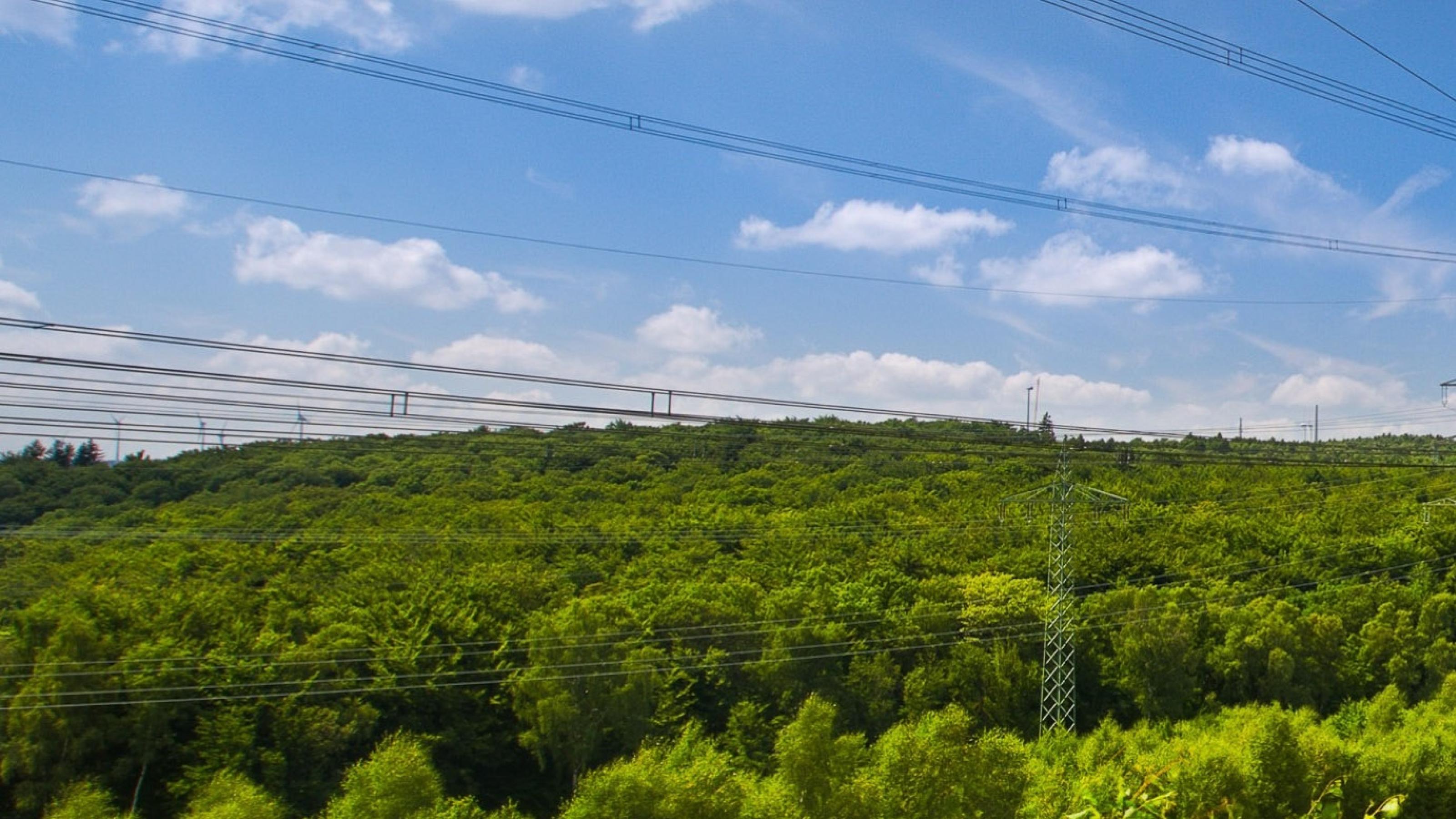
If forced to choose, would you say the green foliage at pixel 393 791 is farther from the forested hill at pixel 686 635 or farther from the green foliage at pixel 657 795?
the green foliage at pixel 657 795

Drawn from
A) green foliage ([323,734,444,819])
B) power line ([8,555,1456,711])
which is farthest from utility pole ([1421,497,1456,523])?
green foliage ([323,734,444,819])

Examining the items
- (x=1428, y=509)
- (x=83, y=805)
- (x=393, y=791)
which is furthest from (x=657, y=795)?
(x=1428, y=509)

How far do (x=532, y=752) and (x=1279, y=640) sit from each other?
2546 cm

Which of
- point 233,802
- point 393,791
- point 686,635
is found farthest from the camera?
point 686,635

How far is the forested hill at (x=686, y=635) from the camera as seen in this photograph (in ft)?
65.3

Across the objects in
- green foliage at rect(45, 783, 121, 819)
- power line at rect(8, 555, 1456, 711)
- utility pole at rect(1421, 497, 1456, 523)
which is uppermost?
utility pole at rect(1421, 497, 1456, 523)

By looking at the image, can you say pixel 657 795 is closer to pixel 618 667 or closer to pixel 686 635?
pixel 618 667

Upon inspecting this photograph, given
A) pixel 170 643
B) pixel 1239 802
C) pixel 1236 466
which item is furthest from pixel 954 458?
A: pixel 170 643

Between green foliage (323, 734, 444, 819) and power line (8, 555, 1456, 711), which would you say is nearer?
green foliage (323, 734, 444, 819)

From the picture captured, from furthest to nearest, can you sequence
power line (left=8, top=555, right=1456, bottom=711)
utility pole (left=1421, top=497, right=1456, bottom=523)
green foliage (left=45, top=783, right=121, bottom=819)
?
utility pole (left=1421, top=497, right=1456, bottom=523) → power line (left=8, top=555, right=1456, bottom=711) → green foliage (left=45, top=783, right=121, bottom=819)

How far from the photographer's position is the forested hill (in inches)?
783

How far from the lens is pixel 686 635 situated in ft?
104

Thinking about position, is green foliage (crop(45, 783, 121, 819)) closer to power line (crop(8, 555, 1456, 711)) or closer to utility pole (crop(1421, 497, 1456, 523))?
power line (crop(8, 555, 1456, 711))

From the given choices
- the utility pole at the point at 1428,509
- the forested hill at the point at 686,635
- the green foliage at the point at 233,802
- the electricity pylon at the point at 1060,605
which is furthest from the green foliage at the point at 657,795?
the utility pole at the point at 1428,509
